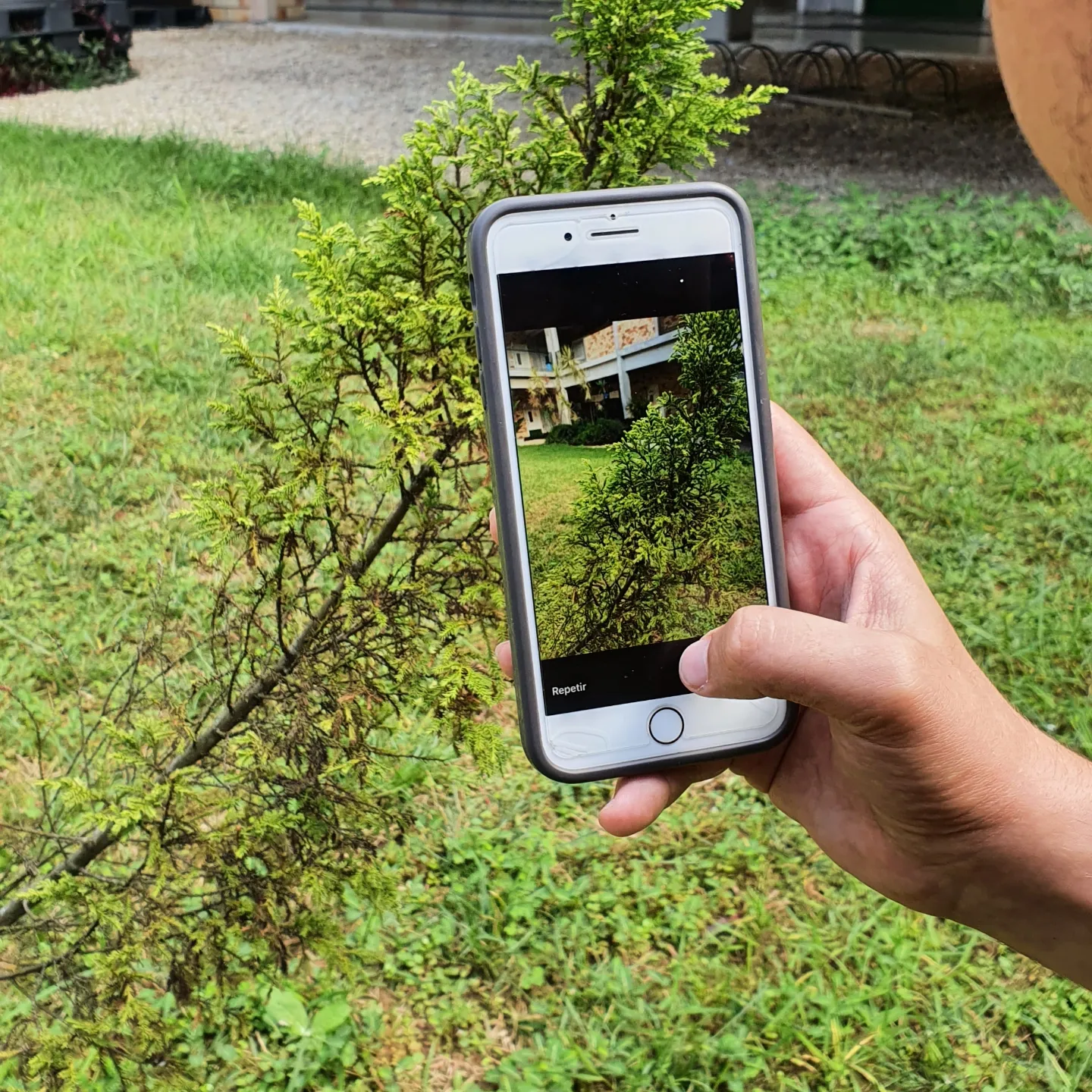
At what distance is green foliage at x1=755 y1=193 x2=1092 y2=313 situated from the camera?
6.31 metres

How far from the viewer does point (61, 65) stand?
1211cm

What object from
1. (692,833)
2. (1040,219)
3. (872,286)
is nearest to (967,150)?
(1040,219)

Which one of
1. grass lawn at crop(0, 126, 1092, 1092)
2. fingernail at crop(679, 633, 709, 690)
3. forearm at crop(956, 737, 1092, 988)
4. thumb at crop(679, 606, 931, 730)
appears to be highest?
thumb at crop(679, 606, 931, 730)

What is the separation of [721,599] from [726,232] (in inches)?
20.6

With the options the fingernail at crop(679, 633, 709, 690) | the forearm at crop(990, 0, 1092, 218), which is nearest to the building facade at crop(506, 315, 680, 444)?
the fingernail at crop(679, 633, 709, 690)

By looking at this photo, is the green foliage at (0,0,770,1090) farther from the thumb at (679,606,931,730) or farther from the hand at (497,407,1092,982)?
the thumb at (679,606,931,730)

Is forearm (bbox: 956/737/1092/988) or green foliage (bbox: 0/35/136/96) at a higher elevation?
green foliage (bbox: 0/35/136/96)

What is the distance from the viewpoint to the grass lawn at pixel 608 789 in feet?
7.39

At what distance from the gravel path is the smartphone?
283 inches

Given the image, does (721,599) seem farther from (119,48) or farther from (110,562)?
(119,48)

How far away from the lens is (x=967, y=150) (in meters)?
10.3

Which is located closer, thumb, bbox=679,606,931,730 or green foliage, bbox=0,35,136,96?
thumb, bbox=679,606,931,730

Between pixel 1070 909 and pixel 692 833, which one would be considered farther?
pixel 692 833

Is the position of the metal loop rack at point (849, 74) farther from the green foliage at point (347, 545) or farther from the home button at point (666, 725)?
the home button at point (666, 725)
